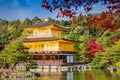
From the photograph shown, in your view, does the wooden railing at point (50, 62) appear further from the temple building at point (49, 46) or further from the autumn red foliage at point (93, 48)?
the autumn red foliage at point (93, 48)

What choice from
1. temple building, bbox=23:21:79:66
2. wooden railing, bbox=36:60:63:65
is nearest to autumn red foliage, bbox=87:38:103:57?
temple building, bbox=23:21:79:66

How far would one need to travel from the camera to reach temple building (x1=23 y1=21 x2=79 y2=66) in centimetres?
3519

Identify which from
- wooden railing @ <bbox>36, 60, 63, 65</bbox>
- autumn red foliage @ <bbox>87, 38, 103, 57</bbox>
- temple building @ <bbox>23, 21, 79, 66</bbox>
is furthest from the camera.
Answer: autumn red foliage @ <bbox>87, 38, 103, 57</bbox>

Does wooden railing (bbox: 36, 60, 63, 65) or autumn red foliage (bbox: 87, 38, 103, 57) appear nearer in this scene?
wooden railing (bbox: 36, 60, 63, 65)

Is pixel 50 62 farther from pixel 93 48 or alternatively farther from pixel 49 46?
pixel 93 48

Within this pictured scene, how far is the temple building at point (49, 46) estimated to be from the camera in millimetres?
35188

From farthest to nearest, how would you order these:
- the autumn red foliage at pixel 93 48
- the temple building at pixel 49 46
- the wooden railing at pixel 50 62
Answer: the autumn red foliage at pixel 93 48 → the temple building at pixel 49 46 → the wooden railing at pixel 50 62

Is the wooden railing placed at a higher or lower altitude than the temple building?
lower

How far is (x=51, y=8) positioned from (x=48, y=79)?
52.2ft

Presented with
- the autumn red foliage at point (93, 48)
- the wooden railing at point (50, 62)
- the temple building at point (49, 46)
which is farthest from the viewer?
the autumn red foliage at point (93, 48)

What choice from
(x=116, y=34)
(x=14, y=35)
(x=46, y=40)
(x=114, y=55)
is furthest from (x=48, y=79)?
(x=14, y=35)

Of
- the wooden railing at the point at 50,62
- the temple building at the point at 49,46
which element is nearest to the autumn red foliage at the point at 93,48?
the temple building at the point at 49,46

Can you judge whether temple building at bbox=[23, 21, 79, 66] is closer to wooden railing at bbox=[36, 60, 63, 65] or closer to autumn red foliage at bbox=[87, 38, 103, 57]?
wooden railing at bbox=[36, 60, 63, 65]

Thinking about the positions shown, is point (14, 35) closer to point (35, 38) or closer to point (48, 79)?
point (35, 38)
